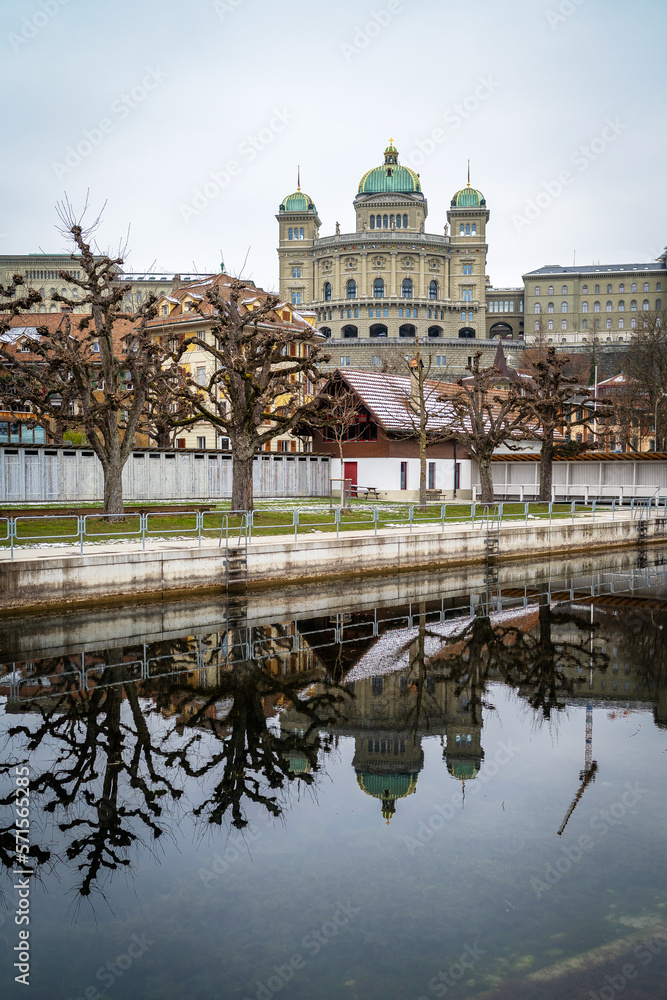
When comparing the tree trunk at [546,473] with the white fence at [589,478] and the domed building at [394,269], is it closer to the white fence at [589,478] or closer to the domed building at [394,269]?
the white fence at [589,478]

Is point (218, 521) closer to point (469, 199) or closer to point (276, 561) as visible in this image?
point (276, 561)

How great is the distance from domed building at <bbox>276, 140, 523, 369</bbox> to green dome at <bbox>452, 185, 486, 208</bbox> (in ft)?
0.55

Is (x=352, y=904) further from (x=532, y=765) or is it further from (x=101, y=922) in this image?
(x=532, y=765)

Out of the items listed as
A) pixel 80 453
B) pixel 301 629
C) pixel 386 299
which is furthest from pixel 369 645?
pixel 386 299

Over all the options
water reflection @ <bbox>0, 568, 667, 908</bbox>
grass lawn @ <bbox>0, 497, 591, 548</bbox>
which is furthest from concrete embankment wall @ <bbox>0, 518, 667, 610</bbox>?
water reflection @ <bbox>0, 568, 667, 908</bbox>

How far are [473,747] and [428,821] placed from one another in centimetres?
314

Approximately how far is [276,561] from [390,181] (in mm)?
125283

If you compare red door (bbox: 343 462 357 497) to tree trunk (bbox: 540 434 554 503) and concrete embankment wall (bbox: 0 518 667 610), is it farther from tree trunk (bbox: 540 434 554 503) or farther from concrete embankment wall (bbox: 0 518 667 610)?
concrete embankment wall (bbox: 0 518 667 610)

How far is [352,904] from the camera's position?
8.84 metres

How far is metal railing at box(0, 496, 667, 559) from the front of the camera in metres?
24.9

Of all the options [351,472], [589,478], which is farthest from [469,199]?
[351,472]

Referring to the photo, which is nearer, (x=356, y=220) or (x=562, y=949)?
(x=562, y=949)

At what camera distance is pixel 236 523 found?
30172 mm

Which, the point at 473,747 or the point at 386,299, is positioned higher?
the point at 386,299
